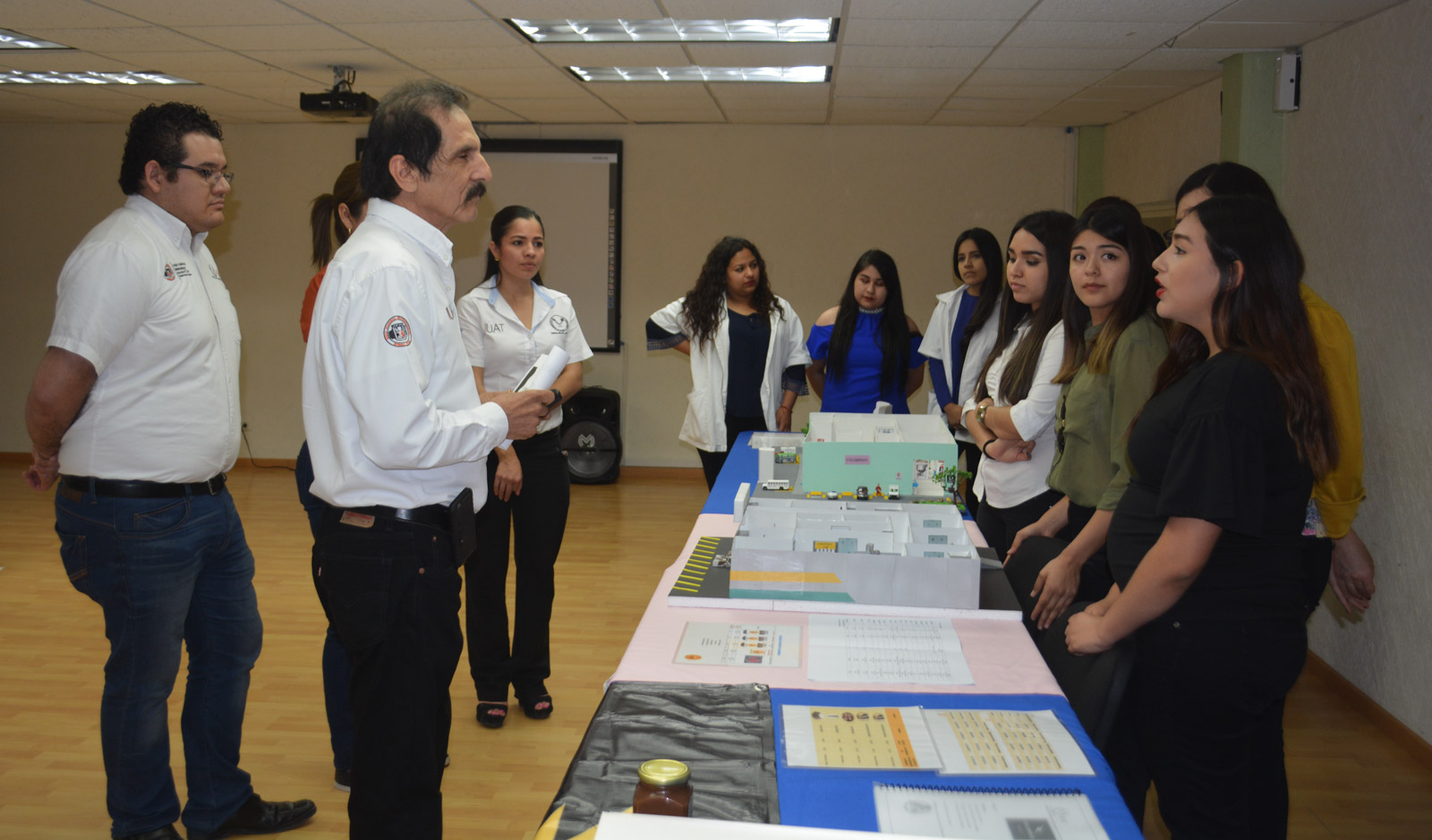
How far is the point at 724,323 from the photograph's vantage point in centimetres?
417

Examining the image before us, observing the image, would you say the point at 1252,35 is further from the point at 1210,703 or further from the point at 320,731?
the point at 320,731

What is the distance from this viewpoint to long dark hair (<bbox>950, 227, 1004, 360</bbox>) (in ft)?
12.6

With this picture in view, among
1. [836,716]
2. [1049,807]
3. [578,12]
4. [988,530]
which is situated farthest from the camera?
[578,12]

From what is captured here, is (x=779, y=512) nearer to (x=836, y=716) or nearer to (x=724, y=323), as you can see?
A: (x=836, y=716)

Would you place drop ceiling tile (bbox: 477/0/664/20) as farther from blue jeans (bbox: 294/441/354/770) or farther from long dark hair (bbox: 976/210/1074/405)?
blue jeans (bbox: 294/441/354/770)

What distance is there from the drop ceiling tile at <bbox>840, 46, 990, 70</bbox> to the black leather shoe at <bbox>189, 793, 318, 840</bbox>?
13.4 feet

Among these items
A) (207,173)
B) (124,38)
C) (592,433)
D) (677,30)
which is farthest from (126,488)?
(592,433)

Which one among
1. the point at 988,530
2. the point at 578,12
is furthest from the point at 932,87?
the point at 988,530

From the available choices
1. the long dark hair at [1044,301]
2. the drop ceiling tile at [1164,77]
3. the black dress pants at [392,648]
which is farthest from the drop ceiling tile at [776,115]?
the black dress pants at [392,648]

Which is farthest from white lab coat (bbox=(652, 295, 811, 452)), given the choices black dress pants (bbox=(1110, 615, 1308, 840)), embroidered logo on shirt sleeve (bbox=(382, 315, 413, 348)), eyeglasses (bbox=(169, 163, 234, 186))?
black dress pants (bbox=(1110, 615, 1308, 840))

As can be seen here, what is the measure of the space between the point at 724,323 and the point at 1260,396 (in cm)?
282

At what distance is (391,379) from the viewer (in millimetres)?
1591

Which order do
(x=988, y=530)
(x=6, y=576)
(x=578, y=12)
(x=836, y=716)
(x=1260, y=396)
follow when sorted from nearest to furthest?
(x=836, y=716), (x=1260, y=396), (x=988, y=530), (x=578, y=12), (x=6, y=576)

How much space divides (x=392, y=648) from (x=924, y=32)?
3.82 m
